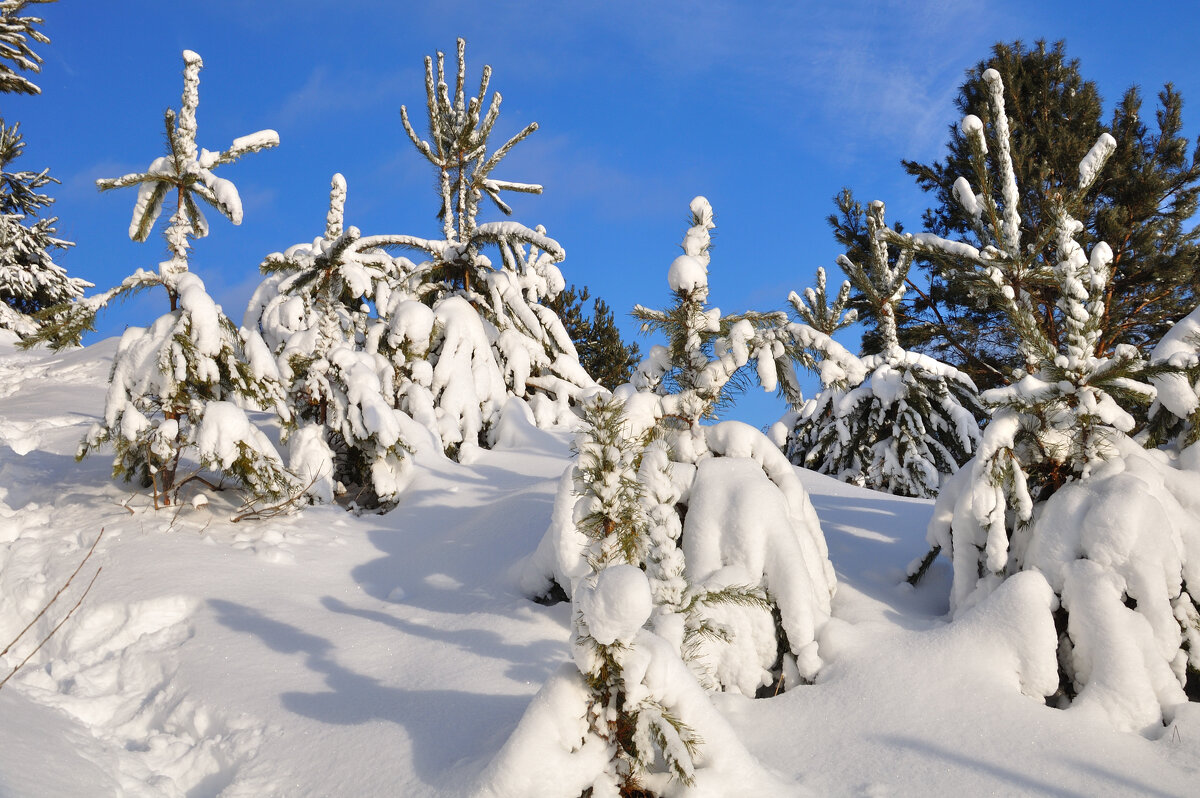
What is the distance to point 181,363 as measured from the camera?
5.93m

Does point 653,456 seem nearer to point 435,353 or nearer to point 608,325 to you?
point 435,353

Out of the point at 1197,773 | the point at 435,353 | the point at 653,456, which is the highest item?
the point at 435,353

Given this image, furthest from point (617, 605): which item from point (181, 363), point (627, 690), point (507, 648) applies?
point (181, 363)

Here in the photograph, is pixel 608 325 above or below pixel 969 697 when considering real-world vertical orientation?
above

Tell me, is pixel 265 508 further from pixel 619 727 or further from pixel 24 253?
pixel 24 253

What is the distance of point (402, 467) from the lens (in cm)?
714

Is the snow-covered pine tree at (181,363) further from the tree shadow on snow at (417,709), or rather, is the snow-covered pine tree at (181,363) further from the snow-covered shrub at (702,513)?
the snow-covered shrub at (702,513)

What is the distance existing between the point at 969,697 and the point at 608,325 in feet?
65.9

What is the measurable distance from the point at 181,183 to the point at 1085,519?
744 centimetres

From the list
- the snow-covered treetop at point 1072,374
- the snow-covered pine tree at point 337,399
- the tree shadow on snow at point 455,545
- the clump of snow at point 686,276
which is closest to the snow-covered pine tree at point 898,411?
the snow-covered treetop at point 1072,374

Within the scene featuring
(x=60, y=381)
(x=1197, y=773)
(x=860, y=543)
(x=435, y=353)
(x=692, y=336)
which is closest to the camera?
(x=1197, y=773)

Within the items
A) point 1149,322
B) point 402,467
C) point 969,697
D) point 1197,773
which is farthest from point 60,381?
point 1149,322

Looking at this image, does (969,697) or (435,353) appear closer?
(969,697)

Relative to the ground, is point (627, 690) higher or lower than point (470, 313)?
lower
